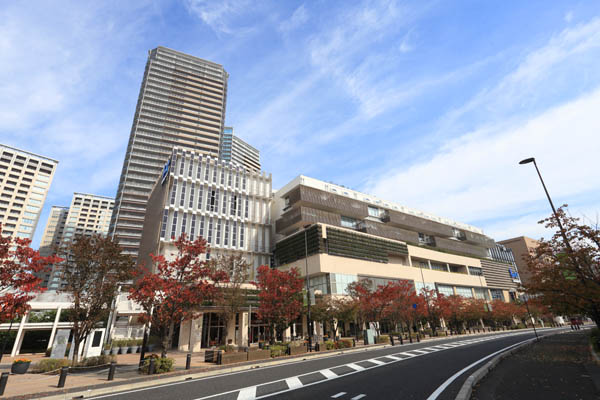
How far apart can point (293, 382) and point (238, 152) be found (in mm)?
114140

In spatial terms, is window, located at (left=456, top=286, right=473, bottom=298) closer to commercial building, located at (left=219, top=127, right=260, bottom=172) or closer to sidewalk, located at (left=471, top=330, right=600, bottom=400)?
sidewalk, located at (left=471, top=330, right=600, bottom=400)

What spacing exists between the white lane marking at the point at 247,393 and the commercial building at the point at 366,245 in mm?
31255

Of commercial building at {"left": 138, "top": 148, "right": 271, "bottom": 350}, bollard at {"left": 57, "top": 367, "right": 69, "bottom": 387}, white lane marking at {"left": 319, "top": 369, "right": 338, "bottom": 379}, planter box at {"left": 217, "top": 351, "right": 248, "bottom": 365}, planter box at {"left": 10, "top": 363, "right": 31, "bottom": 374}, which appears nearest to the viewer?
bollard at {"left": 57, "top": 367, "right": 69, "bottom": 387}

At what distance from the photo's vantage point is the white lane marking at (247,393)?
9156 mm

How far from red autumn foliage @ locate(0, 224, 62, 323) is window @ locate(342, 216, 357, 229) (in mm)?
52340

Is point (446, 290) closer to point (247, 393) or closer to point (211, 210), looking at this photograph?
point (211, 210)

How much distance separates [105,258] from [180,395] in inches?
523

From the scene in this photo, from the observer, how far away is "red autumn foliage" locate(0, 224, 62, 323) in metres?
13.4

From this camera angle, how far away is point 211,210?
5497cm

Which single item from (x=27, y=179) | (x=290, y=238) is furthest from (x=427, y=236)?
(x=27, y=179)

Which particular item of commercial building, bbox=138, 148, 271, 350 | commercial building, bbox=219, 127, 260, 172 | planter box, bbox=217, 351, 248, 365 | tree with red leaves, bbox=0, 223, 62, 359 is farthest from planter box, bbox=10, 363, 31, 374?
commercial building, bbox=219, 127, 260, 172

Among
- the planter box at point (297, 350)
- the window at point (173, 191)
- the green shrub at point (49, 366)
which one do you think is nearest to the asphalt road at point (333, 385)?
the planter box at point (297, 350)

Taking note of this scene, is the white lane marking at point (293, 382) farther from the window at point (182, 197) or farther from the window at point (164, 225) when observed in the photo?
the window at point (182, 197)

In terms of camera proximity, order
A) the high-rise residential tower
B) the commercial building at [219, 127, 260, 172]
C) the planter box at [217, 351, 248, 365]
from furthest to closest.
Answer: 1. the commercial building at [219, 127, 260, 172]
2. the high-rise residential tower
3. the planter box at [217, 351, 248, 365]
